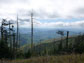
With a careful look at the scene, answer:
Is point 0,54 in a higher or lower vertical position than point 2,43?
lower

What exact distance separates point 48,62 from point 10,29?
164 ft

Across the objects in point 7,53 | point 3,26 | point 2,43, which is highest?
point 3,26

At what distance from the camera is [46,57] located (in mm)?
6793

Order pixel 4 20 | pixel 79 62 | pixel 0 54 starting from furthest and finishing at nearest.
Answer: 1. pixel 4 20
2. pixel 0 54
3. pixel 79 62

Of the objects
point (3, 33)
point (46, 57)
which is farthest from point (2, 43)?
point (3, 33)

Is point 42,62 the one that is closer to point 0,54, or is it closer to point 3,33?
point 0,54

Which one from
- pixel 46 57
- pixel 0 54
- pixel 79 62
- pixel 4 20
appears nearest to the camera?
pixel 79 62

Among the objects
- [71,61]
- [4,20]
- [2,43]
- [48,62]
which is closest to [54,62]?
[48,62]

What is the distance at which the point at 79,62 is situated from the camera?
5.75 meters

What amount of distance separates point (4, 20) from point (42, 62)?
48976 millimetres

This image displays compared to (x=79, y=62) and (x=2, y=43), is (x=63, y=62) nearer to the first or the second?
(x=79, y=62)

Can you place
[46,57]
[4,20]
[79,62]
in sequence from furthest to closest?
1. [4,20]
2. [46,57]
3. [79,62]

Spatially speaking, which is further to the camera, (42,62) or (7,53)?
(7,53)

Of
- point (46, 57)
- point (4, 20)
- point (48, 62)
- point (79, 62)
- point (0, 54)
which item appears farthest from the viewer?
point (4, 20)
